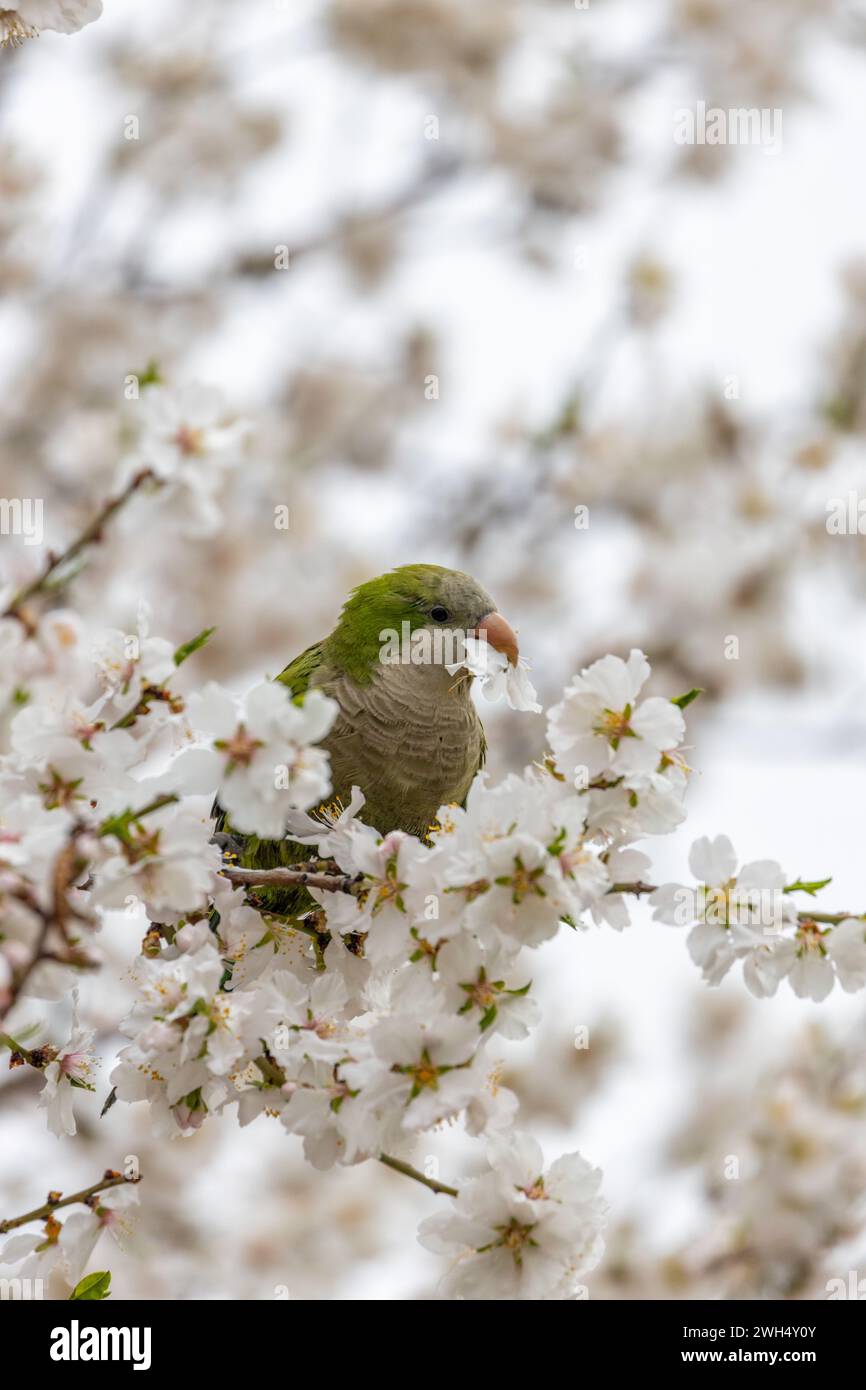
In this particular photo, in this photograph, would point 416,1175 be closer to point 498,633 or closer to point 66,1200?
point 66,1200

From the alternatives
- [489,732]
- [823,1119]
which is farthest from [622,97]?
[823,1119]

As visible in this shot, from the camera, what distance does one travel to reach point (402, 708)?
2135 mm

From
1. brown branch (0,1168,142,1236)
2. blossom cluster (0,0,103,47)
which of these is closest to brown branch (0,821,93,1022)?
brown branch (0,1168,142,1236)

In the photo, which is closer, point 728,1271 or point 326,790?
point 326,790

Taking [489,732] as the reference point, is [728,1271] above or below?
below

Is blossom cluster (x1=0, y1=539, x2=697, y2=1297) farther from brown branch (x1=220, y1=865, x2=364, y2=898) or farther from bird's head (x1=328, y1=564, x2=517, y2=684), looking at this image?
bird's head (x1=328, y1=564, x2=517, y2=684)

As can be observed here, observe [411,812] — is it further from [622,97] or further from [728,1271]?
[622,97]

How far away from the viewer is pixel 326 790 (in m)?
1.20

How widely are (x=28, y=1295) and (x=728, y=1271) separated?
2.61m

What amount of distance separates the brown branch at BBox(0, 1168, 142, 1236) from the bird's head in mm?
972

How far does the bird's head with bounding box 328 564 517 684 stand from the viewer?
7.18ft

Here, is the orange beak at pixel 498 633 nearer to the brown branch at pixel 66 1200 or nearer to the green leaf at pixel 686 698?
the green leaf at pixel 686 698

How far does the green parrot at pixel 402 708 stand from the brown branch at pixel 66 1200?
59cm

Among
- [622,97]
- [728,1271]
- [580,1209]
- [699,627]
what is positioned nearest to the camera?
[580,1209]
